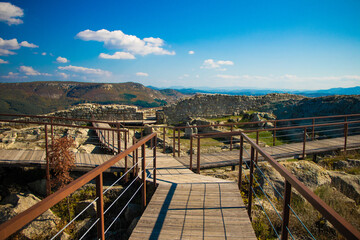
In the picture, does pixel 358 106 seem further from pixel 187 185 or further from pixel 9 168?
pixel 9 168

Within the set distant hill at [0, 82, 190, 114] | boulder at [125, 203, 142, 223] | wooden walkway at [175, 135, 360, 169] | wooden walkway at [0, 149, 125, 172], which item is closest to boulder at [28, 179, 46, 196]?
wooden walkway at [0, 149, 125, 172]

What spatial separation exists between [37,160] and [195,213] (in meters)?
5.41

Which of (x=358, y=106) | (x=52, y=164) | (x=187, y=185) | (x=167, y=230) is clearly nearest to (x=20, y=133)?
(x=52, y=164)

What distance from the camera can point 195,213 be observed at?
10.9ft

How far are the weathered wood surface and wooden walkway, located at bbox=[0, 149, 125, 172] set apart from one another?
2575 mm

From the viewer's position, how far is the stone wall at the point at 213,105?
80.5 feet

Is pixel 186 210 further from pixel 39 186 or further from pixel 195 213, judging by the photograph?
pixel 39 186

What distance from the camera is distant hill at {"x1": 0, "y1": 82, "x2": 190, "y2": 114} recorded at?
113 metres

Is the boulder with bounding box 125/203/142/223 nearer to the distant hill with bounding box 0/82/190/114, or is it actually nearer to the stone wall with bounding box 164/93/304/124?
the stone wall with bounding box 164/93/304/124

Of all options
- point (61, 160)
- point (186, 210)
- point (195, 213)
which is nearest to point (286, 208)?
point (195, 213)

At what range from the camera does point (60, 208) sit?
5.02m

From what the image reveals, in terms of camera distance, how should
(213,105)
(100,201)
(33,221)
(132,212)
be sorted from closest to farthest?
(100,201) < (132,212) < (33,221) < (213,105)

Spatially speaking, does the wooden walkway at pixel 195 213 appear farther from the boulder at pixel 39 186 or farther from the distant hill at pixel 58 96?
the distant hill at pixel 58 96

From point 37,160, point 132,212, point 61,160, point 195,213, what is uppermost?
point 61,160
